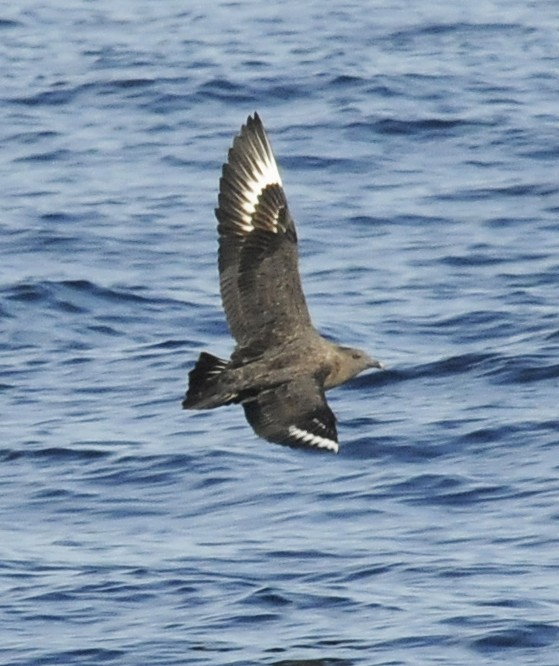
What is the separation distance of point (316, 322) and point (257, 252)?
3371 millimetres

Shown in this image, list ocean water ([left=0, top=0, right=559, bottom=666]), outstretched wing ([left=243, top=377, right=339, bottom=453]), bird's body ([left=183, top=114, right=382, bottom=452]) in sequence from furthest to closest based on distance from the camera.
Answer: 1. ocean water ([left=0, top=0, right=559, bottom=666])
2. bird's body ([left=183, top=114, right=382, bottom=452])
3. outstretched wing ([left=243, top=377, right=339, bottom=453])

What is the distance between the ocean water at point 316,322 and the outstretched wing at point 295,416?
44.9 inches

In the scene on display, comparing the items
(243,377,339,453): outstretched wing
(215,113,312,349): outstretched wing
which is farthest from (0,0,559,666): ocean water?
(215,113,312,349): outstretched wing

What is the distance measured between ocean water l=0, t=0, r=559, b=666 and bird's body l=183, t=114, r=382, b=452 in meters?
1.18

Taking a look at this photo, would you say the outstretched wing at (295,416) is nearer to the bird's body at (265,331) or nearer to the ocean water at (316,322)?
the bird's body at (265,331)

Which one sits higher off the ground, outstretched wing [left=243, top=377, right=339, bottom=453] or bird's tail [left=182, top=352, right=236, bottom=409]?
bird's tail [left=182, top=352, right=236, bottom=409]

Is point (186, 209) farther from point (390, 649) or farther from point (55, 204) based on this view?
point (390, 649)

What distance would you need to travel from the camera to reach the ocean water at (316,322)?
10.4 metres

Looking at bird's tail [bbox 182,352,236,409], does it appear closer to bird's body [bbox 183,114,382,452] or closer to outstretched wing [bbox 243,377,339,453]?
bird's body [bbox 183,114,382,452]

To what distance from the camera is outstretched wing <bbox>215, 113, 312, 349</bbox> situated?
34.1 ft

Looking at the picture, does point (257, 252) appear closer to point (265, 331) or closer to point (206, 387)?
point (265, 331)

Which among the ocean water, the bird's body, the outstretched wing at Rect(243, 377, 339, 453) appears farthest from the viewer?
the ocean water

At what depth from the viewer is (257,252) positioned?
34.9ft

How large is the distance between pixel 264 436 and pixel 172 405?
11.7 feet
